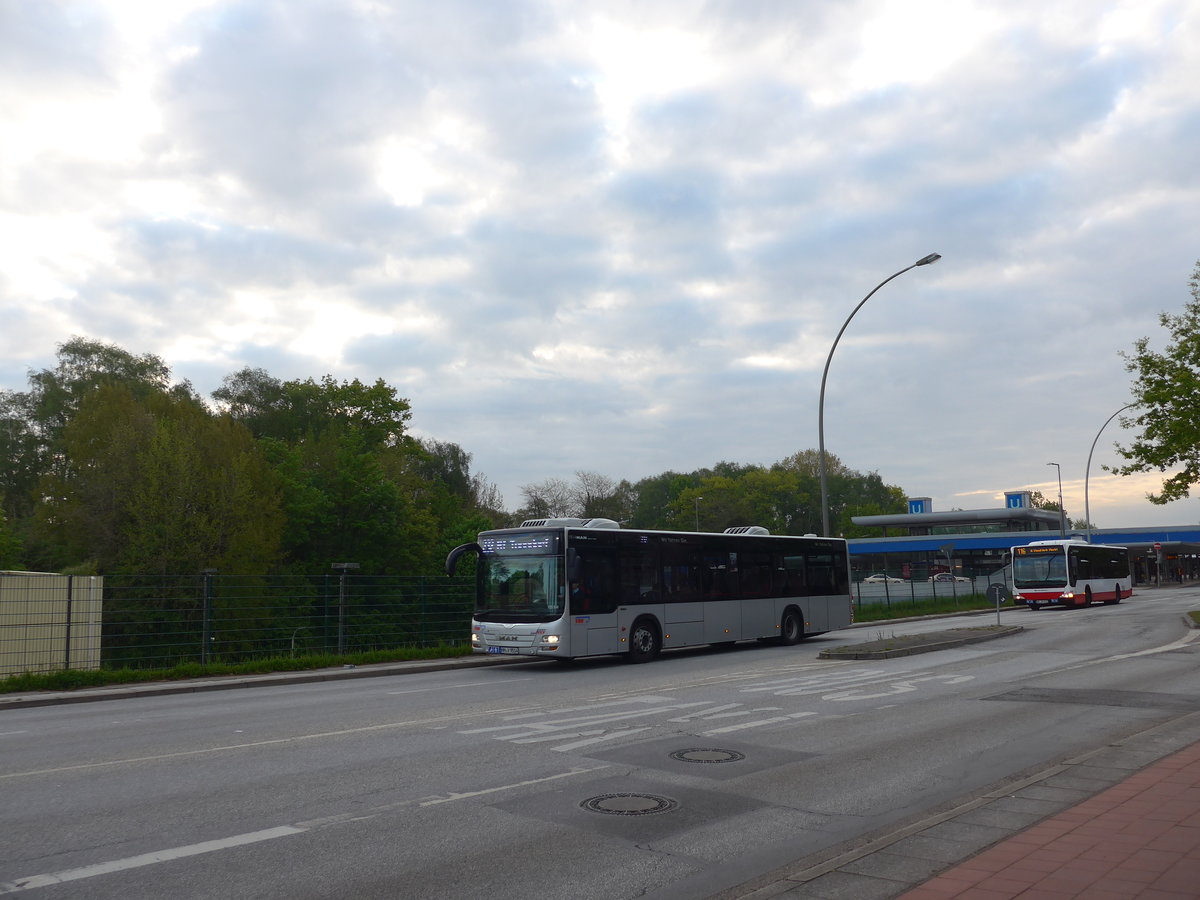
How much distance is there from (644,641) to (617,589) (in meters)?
1.43

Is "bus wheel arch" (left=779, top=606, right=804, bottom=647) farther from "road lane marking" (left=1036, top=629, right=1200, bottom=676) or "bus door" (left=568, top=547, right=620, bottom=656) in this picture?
"road lane marking" (left=1036, top=629, right=1200, bottom=676)

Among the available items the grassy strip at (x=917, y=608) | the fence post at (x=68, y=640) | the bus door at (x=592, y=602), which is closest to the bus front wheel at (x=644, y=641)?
the bus door at (x=592, y=602)

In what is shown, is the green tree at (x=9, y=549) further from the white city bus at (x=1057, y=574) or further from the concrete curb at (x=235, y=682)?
the white city bus at (x=1057, y=574)

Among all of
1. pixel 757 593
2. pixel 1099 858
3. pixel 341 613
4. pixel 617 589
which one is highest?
pixel 617 589

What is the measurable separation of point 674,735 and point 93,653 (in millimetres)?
13618

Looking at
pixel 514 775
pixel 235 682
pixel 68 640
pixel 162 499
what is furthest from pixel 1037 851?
pixel 162 499

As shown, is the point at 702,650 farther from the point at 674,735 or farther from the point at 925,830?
the point at 925,830

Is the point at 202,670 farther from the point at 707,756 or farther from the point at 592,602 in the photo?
the point at 707,756

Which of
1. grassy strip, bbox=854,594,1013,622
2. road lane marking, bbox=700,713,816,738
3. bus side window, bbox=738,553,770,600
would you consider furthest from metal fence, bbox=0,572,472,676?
grassy strip, bbox=854,594,1013,622

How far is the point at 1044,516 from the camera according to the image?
9306 centimetres

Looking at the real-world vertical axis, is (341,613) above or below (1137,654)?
above

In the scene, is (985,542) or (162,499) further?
(985,542)

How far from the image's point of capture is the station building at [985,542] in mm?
74812

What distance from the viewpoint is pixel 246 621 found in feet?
71.5
